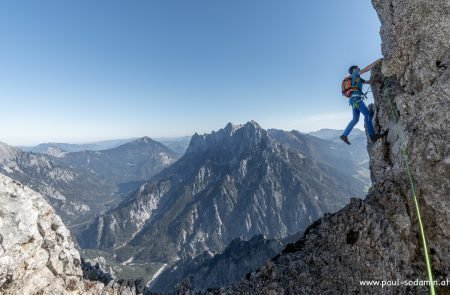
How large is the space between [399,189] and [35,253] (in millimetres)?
24826

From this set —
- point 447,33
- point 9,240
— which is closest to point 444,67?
point 447,33

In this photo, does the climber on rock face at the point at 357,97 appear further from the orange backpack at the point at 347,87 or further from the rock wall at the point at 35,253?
the rock wall at the point at 35,253

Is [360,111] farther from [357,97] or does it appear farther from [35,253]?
[35,253]

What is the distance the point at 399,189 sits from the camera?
67.1ft

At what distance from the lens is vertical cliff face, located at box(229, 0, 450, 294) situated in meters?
17.5

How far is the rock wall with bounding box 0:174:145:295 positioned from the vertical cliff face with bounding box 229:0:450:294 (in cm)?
1170

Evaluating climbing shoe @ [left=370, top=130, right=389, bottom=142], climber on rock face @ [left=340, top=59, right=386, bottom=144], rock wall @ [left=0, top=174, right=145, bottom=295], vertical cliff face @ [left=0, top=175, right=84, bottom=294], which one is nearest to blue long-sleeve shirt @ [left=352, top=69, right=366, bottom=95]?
climber on rock face @ [left=340, top=59, right=386, bottom=144]

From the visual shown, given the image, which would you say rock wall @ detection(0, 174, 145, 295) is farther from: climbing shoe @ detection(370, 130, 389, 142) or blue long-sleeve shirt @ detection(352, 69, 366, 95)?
blue long-sleeve shirt @ detection(352, 69, 366, 95)

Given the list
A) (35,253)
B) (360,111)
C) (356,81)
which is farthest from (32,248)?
(356,81)

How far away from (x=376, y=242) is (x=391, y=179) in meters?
4.79

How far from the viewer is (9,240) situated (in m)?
16.7

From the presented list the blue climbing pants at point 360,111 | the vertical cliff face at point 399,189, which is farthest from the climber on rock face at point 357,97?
the vertical cliff face at point 399,189

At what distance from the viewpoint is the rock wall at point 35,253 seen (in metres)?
16.9

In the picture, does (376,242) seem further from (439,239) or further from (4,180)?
(4,180)
